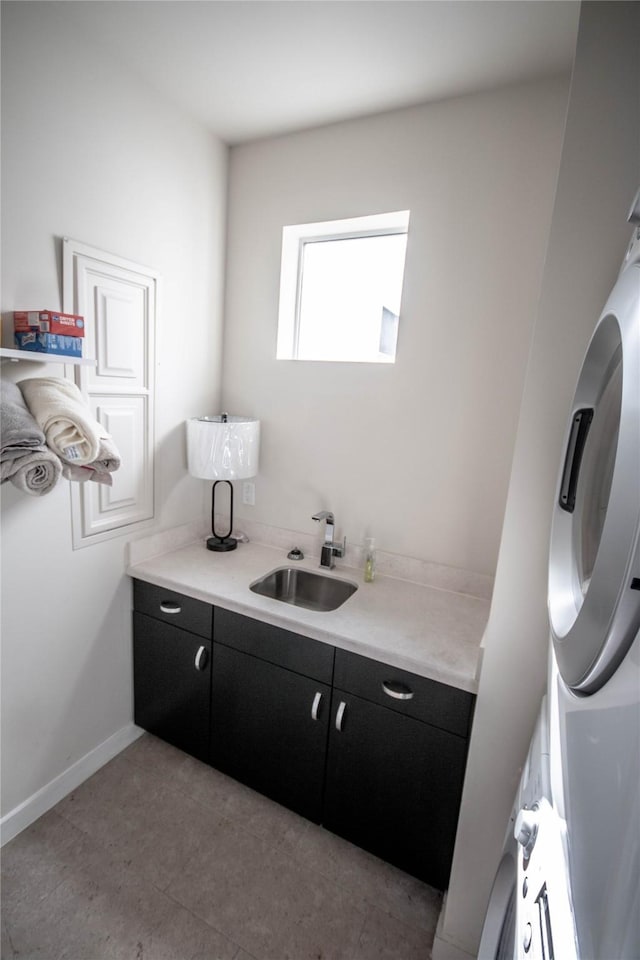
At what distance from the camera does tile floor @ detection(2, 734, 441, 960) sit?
1257mm

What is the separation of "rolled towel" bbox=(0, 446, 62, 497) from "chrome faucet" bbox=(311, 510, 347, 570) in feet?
3.38

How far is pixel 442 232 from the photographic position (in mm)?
1652

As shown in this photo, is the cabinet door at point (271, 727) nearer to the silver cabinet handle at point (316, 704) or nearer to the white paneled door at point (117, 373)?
the silver cabinet handle at point (316, 704)

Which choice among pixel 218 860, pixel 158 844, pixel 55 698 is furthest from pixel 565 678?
pixel 55 698

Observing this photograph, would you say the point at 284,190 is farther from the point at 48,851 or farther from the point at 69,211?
the point at 48,851

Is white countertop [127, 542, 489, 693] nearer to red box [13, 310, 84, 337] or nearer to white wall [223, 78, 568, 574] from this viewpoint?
white wall [223, 78, 568, 574]

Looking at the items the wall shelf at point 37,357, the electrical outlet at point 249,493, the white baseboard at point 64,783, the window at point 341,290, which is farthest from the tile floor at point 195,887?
the window at point 341,290

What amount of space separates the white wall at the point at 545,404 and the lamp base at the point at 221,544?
1.28m

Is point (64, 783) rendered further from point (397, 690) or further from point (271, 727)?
point (397, 690)

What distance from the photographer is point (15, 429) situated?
113cm

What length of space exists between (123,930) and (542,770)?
1.39 m

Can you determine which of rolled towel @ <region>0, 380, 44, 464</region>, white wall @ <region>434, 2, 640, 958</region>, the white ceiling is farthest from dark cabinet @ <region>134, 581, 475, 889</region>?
the white ceiling

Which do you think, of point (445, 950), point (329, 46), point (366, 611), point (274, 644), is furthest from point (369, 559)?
point (329, 46)

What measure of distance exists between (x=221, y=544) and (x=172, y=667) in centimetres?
56
